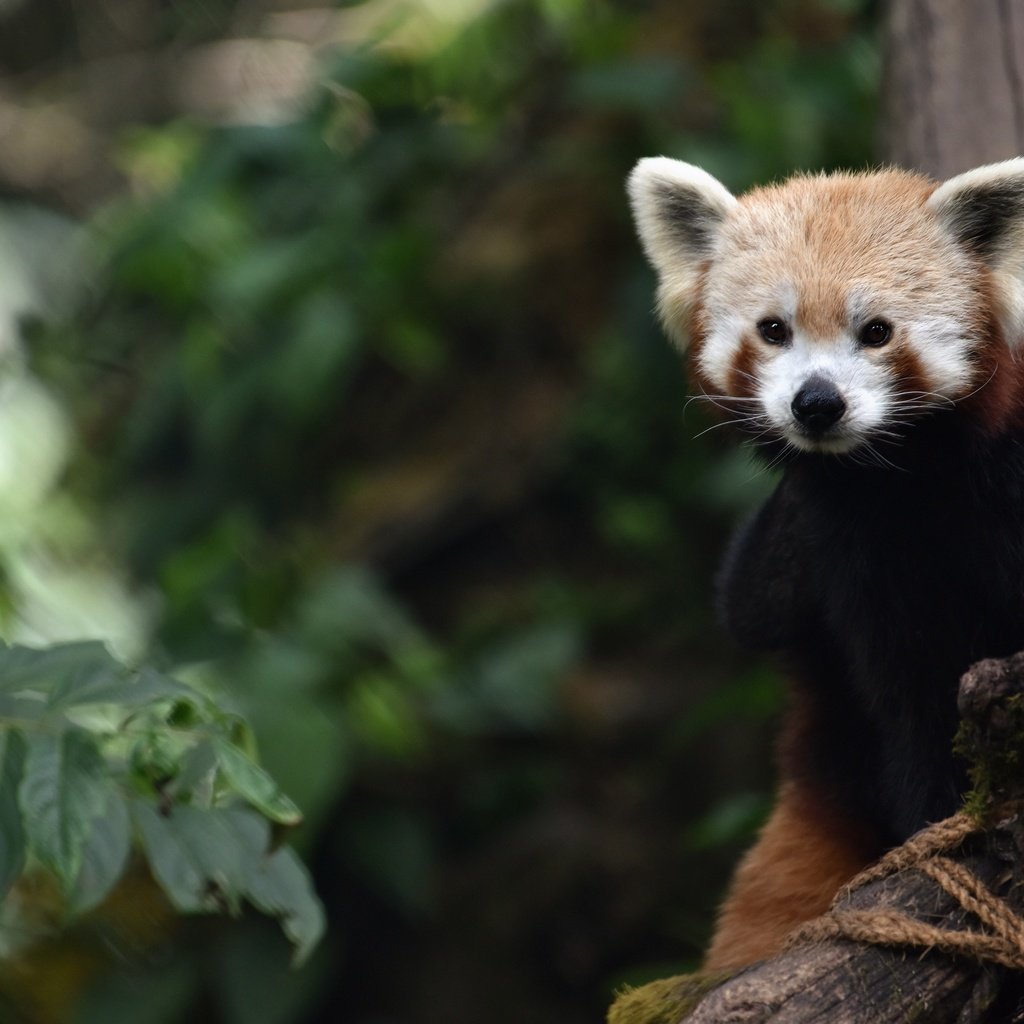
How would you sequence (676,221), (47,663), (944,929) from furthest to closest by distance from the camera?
1. (676,221)
2. (47,663)
3. (944,929)

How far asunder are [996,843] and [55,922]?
304 cm

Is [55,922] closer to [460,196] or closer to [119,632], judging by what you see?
[119,632]

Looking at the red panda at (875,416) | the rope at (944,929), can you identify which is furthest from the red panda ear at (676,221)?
the rope at (944,929)

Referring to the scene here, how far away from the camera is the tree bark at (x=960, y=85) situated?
3.14m

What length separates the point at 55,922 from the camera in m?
4.07

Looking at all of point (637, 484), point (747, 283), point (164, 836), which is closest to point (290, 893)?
point (164, 836)

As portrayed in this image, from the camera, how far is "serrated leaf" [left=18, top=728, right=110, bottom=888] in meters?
1.90

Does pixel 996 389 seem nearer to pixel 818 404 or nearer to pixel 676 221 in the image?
pixel 818 404

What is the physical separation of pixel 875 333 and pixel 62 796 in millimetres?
1467

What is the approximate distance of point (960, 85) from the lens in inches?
126

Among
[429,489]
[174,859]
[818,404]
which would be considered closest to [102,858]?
[174,859]

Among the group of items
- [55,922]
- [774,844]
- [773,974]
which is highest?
[773,974]

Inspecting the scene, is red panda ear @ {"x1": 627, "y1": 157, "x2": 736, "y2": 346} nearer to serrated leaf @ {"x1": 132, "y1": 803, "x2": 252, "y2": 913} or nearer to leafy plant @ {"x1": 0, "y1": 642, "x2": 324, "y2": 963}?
leafy plant @ {"x1": 0, "y1": 642, "x2": 324, "y2": 963}

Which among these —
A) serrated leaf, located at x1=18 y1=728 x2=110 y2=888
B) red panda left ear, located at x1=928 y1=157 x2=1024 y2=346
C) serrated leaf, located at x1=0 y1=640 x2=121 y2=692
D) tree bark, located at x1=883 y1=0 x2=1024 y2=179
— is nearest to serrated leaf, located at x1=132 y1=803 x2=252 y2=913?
serrated leaf, located at x1=18 y1=728 x2=110 y2=888
